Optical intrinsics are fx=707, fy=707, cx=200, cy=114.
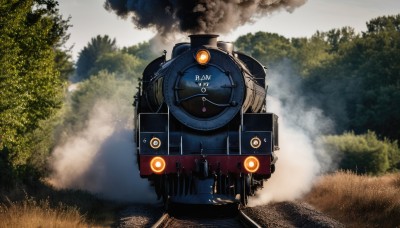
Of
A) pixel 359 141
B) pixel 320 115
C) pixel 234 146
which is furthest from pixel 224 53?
pixel 320 115

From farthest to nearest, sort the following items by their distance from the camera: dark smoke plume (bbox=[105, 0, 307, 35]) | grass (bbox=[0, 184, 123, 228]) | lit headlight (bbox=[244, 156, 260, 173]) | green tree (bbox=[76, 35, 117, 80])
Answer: green tree (bbox=[76, 35, 117, 80]) → dark smoke plume (bbox=[105, 0, 307, 35]) → lit headlight (bbox=[244, 156, 260, 173]) → grass (bbox=[0, 184, 123, 228])

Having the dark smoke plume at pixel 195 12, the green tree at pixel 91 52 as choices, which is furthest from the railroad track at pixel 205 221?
the green tree at pixel 91 52

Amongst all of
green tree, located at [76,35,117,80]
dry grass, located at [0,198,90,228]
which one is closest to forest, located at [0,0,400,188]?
dry grass, located at [0,198,90,228]

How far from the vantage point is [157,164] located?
13.5 metres

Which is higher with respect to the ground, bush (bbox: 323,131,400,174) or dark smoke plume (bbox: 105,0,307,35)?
dark smoke plume (bbox: 105,0,307,35)

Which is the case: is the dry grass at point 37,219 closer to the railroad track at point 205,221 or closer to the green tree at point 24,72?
the railroad track at point 205,221

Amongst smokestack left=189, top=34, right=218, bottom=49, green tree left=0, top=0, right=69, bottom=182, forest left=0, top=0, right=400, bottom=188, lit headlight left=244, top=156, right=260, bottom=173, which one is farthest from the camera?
forest left=0, top=0, right=400, bottom=188

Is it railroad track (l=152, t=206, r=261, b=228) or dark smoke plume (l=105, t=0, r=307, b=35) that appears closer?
railroad track (l=152, t=206, r=261, b=228)

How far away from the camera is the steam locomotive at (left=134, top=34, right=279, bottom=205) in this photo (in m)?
13.6

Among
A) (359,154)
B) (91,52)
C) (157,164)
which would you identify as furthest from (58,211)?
(91,52)

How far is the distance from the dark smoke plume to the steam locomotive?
3.07m

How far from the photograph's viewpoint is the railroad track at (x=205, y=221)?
12.7m

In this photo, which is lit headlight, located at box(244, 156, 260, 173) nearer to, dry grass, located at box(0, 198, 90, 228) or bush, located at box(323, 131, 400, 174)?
dry grass, located at box(0, 198, 90, 228)

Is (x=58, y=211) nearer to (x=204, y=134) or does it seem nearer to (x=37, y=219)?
(x=37, y=219)
